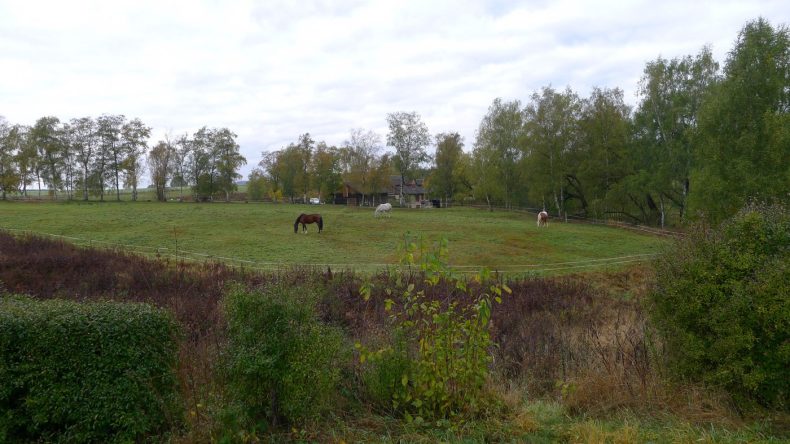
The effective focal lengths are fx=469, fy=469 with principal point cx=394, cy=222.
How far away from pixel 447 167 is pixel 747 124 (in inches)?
1784

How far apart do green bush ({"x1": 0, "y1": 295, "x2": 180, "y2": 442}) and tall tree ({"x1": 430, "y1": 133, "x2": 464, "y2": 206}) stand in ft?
212

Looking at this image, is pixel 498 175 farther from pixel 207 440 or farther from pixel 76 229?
pixel 207 440

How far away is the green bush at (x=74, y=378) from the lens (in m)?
4.55

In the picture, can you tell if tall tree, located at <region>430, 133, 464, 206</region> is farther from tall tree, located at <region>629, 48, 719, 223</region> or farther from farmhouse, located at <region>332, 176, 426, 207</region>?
tall tree, located at <region>629, 48, 719, 223</region>

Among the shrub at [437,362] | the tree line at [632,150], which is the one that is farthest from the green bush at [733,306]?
the tree line at [632,150]

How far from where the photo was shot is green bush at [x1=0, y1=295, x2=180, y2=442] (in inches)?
A: 179

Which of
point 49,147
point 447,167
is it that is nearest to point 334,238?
point 447,167

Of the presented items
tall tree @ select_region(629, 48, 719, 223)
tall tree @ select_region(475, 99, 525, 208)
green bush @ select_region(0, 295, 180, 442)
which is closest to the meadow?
green bush @ select_region(0, 295, 180, 442)

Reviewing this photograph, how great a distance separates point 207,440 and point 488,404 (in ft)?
9.94

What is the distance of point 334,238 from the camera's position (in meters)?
28.6

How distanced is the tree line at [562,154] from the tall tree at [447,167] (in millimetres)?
185

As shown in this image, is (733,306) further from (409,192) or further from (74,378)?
(409,192)

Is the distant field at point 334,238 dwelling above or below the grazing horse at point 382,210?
below

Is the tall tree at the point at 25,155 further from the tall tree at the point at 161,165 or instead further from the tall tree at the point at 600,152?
the tall tree at the point at 600,152
